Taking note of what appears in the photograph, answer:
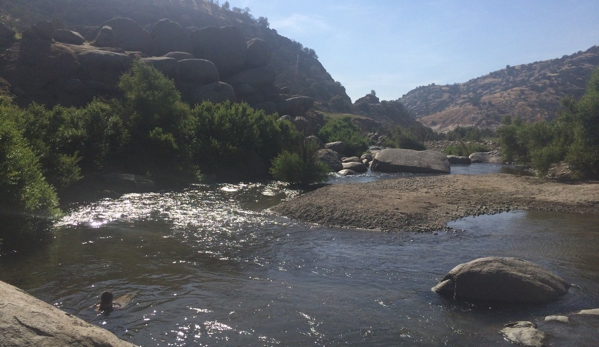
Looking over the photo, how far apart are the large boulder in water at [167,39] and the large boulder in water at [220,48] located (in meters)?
1.66

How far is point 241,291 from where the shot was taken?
505 inches

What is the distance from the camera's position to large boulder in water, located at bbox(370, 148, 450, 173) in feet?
158

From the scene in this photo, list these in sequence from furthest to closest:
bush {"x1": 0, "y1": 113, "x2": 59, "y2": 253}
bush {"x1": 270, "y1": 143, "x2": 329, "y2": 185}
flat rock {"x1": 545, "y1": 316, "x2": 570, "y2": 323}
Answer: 1. bush {"x1": 270, "y1": 143, "x2": 329, "y2": 185}
2. bush {"x1": 0, "y1": 113, "x2": 59, "y2": 253}
3. flat rock {"x1": 545, "y1": 316, "x2": 570, "y2": 323}

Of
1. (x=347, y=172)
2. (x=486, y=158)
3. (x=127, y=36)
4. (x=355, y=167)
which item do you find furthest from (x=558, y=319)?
(x=127, y=36)

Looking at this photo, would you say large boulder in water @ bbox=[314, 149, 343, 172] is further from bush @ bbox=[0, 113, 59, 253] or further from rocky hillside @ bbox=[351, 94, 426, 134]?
rocky hillside @ bbox=[351, 94, 426, 134]

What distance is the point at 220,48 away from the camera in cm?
7581

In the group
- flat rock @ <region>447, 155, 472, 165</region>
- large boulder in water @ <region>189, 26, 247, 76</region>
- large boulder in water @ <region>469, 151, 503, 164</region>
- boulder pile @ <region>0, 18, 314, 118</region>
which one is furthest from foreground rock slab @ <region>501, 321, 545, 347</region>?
large boulder in water @ <region>189, 26, 247, 76</region>

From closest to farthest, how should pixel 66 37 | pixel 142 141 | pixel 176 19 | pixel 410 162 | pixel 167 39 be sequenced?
1. pixel 142 141
2. pixel 410 162
3. pixel 66 37
4. pixel 167 39
5. pixel 176 19

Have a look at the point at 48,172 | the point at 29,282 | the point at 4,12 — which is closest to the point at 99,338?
the point at 29,282

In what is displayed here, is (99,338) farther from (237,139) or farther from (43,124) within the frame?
(237,139)

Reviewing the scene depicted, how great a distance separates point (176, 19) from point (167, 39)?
228ft

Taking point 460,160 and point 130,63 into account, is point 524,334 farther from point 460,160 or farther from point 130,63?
point 130,63

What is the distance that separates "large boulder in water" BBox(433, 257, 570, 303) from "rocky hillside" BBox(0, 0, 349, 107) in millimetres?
Answer: 70886

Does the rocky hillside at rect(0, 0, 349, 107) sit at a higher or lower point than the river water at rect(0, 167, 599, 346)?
higher
